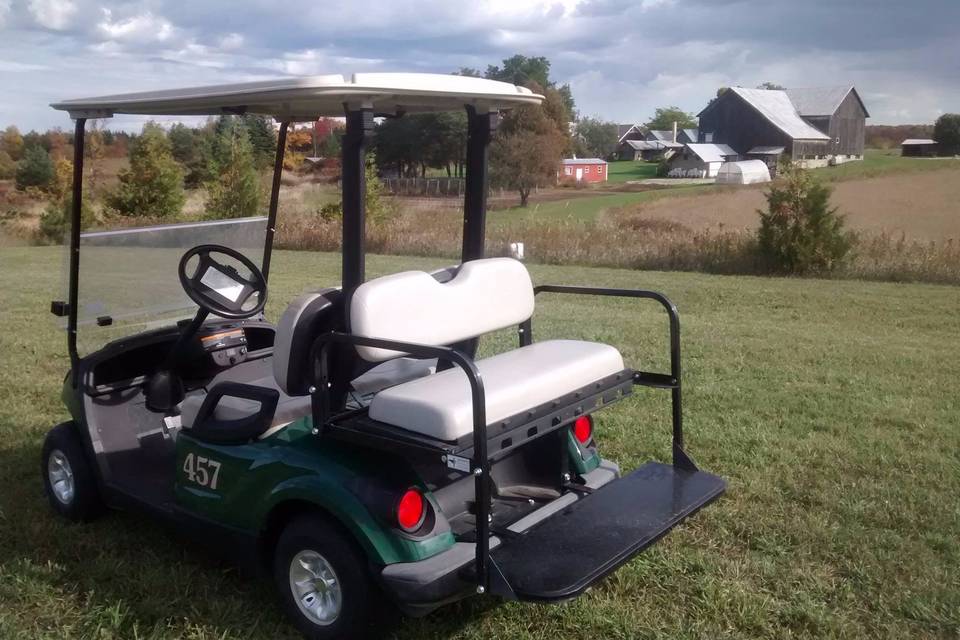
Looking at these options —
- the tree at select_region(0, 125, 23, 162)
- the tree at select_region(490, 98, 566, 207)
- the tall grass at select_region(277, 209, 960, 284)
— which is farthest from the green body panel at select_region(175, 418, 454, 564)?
the tree at select_region(490, 98, 566, 207)

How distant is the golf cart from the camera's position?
2428mm

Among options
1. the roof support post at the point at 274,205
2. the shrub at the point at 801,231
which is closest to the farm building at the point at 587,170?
the shrub at the point at 801,231

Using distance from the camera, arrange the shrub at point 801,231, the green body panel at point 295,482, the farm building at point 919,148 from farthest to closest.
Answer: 1. the farm building at point 919,148
2. the shrub at point 801,231
3. the green body panel at point 295,482

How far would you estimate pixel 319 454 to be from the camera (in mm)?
2650

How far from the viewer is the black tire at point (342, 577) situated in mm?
2504

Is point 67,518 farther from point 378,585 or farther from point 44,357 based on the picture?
point 44,357

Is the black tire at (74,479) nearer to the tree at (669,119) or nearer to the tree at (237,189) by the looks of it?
the tree at (237,189)

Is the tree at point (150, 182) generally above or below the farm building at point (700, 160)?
below

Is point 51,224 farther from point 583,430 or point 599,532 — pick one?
point 599,532

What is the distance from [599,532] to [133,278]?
2.26m

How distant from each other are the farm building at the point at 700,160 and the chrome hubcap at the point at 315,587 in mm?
55372

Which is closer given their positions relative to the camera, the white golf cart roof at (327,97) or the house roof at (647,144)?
the white golf cart roof at (327,97)

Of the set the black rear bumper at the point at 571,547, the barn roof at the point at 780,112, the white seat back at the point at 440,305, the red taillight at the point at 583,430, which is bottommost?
the black rear bumper at the point at 571,547

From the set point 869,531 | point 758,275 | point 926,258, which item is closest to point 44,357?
point 869,531
